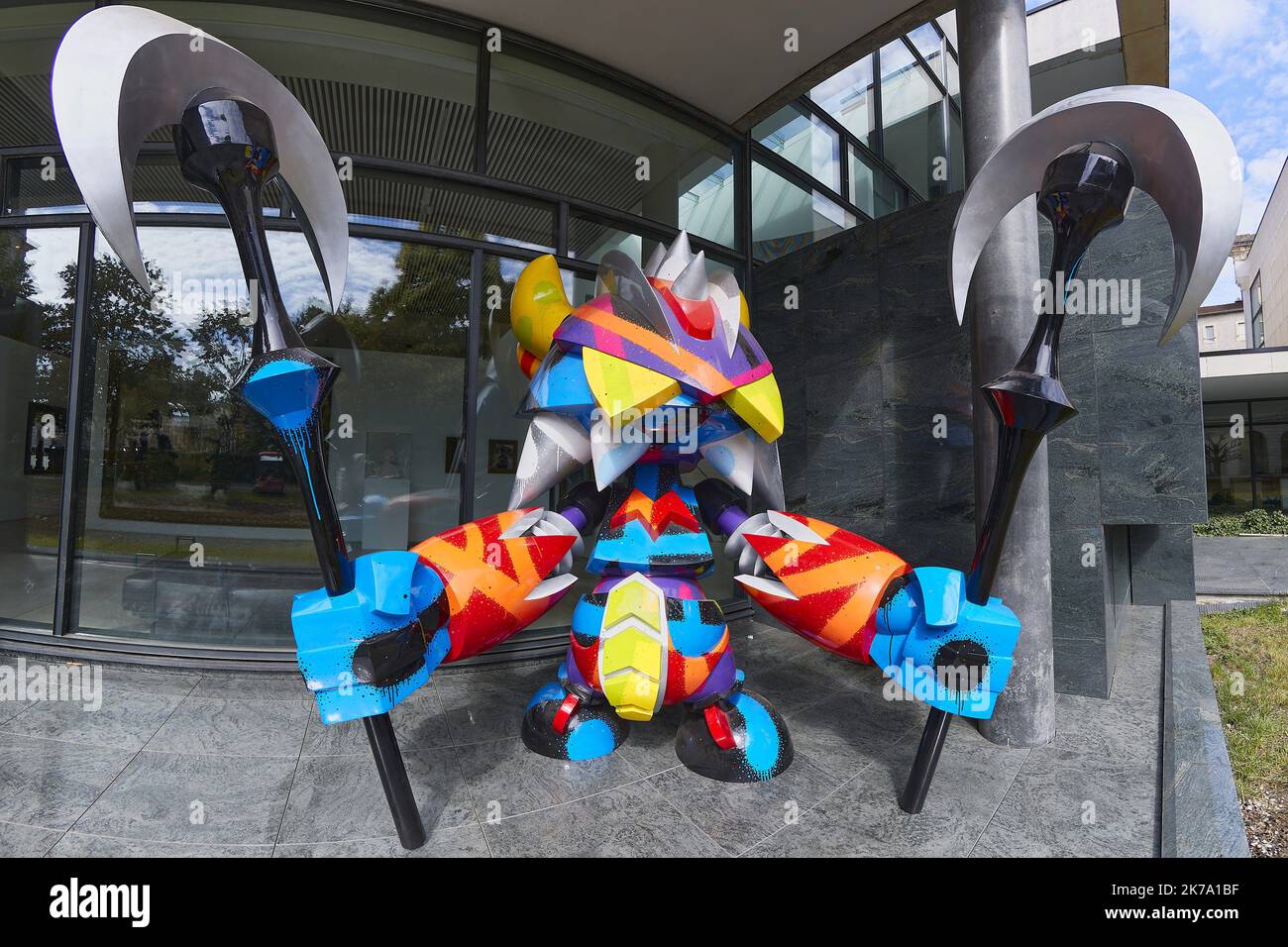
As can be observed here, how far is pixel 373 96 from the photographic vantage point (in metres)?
4.32

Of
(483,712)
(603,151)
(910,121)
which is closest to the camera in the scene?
(483,712)

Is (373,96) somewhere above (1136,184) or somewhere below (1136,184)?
above

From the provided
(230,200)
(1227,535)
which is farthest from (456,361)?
(1227,535)

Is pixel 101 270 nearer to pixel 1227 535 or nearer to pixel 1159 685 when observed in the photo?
pixel 1159 685

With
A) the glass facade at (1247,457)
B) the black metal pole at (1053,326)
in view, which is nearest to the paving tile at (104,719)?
the black metal pole at (1053,326)

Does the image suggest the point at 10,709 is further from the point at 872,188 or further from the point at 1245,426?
the point at 1245,426

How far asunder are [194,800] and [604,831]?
5.52 ft

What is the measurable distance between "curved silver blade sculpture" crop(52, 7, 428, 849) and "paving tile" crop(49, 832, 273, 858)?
60cm

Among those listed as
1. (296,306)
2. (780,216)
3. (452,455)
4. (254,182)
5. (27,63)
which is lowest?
(452,455)

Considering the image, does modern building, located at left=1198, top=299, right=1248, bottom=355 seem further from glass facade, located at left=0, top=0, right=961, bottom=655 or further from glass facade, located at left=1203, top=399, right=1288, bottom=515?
glass facade, located at left=0, top=0, right=961, bottom=655

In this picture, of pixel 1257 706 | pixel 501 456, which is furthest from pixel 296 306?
pixel 1257 706

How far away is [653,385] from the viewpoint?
221cm

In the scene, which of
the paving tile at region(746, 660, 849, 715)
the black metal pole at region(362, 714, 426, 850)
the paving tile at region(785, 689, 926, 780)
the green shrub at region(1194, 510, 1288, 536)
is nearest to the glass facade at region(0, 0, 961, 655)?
the paving tile at region(746, 660, 849, 715)

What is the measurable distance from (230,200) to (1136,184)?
2.65 m
